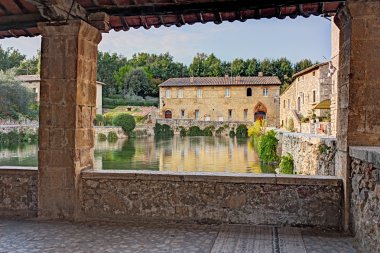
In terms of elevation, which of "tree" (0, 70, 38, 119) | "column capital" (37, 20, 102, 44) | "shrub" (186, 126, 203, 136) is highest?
"tree" (0, 70, 38, 119)

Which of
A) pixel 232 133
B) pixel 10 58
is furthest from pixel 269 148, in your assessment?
pixel 10 58

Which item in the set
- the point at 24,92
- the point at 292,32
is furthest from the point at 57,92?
the point at 292,32

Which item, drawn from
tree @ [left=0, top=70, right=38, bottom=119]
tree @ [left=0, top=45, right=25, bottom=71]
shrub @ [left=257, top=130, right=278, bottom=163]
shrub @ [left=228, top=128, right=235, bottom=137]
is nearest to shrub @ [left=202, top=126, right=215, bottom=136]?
shrub @ [left=228, top=128, right=235, bottom=137]

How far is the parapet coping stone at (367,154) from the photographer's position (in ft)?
10.7

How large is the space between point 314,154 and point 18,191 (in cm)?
706

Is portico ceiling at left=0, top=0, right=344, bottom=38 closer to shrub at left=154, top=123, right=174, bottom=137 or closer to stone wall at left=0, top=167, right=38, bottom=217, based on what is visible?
stone wall at left=0, top=167, right=38, bottom=217

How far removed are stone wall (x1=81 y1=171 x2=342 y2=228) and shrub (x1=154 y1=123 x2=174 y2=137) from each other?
132 feet

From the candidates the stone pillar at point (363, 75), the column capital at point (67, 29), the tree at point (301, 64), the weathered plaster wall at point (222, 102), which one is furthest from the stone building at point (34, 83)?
the stone pillar at point (363, 75)

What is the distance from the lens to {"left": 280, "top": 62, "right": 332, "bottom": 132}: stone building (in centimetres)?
2299

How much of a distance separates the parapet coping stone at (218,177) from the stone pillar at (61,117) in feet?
1.01

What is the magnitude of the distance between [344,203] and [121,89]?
180 ft

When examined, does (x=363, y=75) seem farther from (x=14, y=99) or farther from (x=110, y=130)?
(x=110, y=130)

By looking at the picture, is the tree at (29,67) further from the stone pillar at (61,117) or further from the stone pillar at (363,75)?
the stone pillar at (363,75)

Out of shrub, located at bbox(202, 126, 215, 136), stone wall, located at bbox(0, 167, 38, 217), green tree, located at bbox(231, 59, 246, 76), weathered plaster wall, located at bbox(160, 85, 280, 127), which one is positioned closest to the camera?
stone wall, located at bbox(0, 167, 38, 217)
